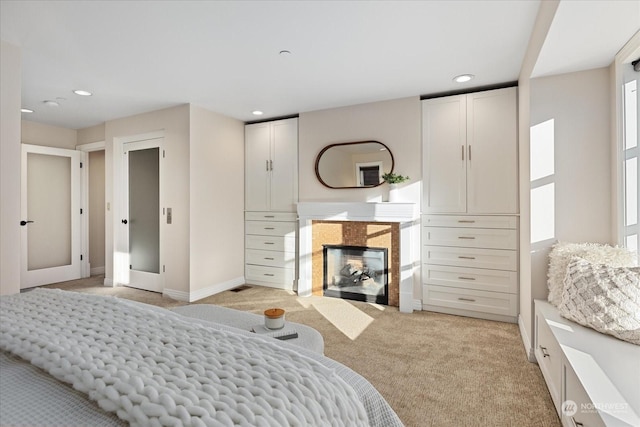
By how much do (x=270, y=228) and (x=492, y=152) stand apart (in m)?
3.00

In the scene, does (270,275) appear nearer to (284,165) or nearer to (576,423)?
(284,165)

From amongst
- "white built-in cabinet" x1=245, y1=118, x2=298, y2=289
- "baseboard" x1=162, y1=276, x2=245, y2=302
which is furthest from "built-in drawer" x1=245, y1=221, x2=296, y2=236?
"baseboard" x1=162, y1=276, x2=245, y2=302

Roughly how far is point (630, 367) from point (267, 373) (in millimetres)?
1704

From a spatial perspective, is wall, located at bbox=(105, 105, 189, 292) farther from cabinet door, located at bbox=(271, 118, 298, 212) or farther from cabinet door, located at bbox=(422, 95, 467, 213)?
cabinet door, located at bbox=(422, 95, 467, 213)

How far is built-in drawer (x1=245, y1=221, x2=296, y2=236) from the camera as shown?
4.59 metres

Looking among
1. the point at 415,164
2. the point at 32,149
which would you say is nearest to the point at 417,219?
the point at 415,164

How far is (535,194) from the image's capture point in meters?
2.46

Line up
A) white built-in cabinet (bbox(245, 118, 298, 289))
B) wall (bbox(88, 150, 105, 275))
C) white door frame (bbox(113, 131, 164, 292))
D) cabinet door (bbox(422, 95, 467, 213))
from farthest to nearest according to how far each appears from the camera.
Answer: wall (bbox(88, 150, 105, 275))
white door frame (bbox(113, 131, 164, 292))
white built-in cabinet (bbox(245, 118, 298, 289))
cabinet door (bbox(422, 95, 467, 213))

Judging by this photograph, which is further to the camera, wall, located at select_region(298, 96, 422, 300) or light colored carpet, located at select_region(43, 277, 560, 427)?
wall, located at select_region(298, 96, 422, 300)

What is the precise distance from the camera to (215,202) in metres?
4.43

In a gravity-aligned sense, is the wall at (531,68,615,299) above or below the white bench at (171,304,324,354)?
above

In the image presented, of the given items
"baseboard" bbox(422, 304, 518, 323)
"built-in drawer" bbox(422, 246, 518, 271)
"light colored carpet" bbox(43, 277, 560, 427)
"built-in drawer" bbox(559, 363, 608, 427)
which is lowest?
"light colored carpet" bbox(43, 277, 560, 427)

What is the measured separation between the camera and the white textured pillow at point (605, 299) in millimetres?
1671

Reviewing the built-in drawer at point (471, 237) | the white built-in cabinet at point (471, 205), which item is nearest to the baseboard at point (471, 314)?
the white built-in cabinet at point (471, 205)
